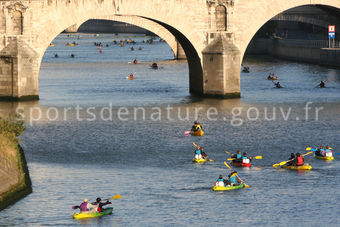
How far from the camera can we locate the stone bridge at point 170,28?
85250 millimetres

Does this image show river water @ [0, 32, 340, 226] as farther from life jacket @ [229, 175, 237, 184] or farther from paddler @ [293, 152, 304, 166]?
paddler @ [293, 152, 304, 166]

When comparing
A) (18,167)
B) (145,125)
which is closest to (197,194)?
(18,167)

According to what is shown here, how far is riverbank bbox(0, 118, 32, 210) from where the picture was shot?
4750cm

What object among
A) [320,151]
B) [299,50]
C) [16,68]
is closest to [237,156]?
[320,151]

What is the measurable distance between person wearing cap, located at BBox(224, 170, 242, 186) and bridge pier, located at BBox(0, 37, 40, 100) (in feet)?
126

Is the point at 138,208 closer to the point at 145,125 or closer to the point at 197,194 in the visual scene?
the point at 197,194

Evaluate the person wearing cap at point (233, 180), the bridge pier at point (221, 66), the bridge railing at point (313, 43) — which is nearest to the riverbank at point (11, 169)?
the person wearing cap at point (233, 180)

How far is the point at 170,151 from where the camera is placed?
209ft

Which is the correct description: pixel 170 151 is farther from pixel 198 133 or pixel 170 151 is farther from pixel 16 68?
pixel 16 68

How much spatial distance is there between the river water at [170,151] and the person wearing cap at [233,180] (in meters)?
0.77

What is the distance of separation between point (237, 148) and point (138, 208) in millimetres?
19338

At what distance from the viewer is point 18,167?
54031mm

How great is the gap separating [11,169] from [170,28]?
145 ft

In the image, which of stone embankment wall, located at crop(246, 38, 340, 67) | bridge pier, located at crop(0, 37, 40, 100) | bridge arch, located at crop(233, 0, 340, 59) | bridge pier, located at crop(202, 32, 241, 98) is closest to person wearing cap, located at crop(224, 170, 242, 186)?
bridge pier, located at crop(0, 37, 40, 100)
